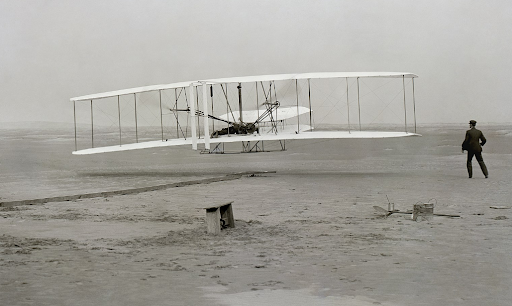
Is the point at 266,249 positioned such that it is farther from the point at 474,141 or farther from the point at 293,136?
the point at 293,136

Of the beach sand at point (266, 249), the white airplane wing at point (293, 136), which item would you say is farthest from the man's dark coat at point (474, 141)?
the beach sand at point (266, 249)

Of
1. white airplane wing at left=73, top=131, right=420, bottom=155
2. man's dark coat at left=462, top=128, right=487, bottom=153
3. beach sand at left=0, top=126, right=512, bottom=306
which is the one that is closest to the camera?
A: beach sand at left=0, top=126, right=512, bottom=306

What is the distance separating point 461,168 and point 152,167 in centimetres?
1268

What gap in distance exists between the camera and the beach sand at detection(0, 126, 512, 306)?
6496mm

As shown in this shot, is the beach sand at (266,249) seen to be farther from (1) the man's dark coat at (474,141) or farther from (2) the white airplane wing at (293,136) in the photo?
(2) the white airplane wing at (293,136)

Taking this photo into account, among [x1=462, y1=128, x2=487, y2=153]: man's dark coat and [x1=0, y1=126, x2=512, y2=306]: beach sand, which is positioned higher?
[x1=462, y1=128, x2=487, y2=153]: man's dark coat

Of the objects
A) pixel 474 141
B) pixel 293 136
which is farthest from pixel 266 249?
pixel 293 136

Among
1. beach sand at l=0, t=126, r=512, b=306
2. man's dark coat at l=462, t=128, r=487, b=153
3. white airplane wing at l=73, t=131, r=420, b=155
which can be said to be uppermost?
white airplane wing at l=73, t=131, r=420, b=155

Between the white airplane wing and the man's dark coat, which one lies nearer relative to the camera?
the man's dark coat

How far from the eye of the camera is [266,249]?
8625 mm

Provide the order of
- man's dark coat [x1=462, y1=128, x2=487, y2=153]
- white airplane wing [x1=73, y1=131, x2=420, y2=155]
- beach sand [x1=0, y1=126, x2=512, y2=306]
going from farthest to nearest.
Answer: white airplane wing [x1=73, y1=131, x2=420, y2=155] < man's dark coat [x1=462, y1=128, x2=487, y2=153] < beach sand [x1=0, y1=126, x2=512, y2=306]

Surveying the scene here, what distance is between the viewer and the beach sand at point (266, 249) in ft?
21.3

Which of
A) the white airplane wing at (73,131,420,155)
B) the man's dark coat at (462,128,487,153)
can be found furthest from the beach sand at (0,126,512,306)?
the white airplane wing at (73,131,420,155)

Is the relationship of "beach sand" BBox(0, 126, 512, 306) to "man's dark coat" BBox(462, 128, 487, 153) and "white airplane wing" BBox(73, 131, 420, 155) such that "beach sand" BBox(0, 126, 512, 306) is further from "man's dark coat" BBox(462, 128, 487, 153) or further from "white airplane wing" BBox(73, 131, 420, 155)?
"white airplane wing" BBox(73, 131, 420, 155)
